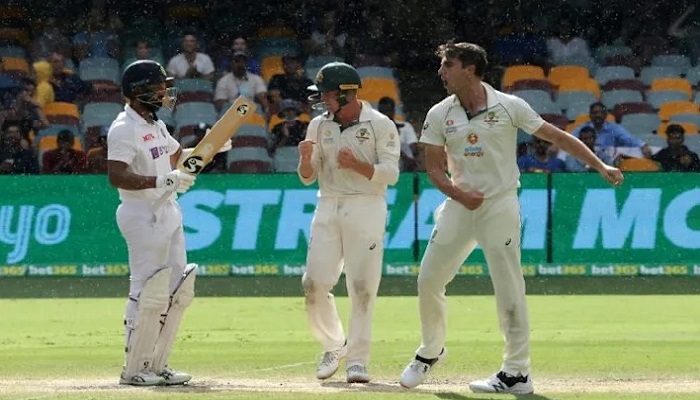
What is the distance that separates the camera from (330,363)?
11.6 meters

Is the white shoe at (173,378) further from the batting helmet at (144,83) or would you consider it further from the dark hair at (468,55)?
the dark hair at (468,55)

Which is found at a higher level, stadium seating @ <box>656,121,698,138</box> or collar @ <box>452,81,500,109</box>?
collar @ <box>452,81,500,109</box>

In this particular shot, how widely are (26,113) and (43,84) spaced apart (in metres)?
1.02

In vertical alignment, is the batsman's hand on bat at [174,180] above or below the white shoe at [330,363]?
above

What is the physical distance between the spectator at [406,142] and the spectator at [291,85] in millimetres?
1550

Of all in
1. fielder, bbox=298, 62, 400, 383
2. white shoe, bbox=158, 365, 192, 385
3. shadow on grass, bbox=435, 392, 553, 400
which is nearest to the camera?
shadow on grass, bbox=435, 392, 553, 400

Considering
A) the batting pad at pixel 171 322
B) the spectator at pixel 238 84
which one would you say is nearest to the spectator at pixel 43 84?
the spectator at pixel 238 84

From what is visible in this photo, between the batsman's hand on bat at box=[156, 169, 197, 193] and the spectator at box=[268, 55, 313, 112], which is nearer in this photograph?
the batsman's hand on bat at box=[156, 169, 197, 193]

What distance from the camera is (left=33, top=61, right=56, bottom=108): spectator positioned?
2420 centimetres

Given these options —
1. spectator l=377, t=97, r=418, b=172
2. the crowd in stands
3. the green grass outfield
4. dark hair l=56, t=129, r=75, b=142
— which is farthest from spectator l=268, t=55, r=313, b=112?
the green grass outfield

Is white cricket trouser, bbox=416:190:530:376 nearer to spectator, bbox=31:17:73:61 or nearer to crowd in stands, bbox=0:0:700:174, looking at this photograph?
crowd in stands, bbox=0:0:700:174

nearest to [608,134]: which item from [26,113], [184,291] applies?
[26,113]

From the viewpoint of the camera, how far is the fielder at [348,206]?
37.5 feet

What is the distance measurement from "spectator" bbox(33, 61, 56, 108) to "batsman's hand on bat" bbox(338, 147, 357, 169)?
13516mm
